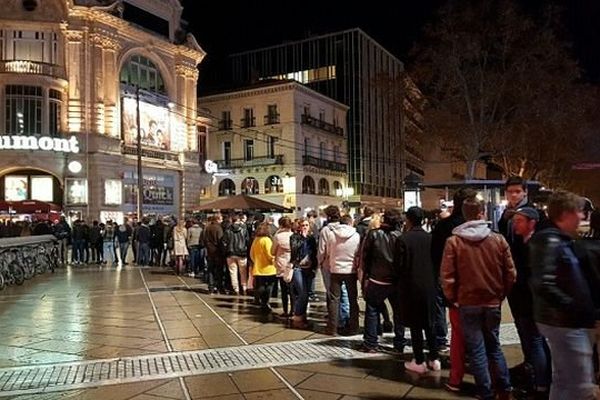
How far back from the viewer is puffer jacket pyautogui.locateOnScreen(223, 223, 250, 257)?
1170cm

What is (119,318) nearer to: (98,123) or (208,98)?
(98,123)

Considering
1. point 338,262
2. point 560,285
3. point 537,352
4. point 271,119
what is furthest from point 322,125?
point 560,285

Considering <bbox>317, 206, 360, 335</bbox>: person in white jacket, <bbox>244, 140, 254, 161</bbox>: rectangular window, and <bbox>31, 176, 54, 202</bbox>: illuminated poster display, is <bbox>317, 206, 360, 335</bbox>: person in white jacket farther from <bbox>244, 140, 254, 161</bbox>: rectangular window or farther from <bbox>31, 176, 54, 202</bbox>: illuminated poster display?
<bbox>244, 140, 254, 161</bbox>: rectangular window

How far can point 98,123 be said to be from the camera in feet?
113

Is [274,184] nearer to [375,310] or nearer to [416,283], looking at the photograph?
[375,310]

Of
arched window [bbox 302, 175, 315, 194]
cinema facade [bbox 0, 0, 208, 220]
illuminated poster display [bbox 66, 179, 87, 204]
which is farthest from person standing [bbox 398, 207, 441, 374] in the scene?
arched window [bbox 302, 175, 315, 194]

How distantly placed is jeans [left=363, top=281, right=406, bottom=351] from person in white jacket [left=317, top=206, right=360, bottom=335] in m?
0.79

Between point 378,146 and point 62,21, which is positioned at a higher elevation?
point 62,21

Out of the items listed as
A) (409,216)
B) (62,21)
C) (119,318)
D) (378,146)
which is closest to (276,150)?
(378,146)

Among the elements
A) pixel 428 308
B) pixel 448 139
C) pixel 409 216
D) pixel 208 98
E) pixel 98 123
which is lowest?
pixel 428 308

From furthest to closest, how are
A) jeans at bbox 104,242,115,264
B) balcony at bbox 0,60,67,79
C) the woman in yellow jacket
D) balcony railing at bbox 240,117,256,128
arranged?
balcony railing at bbox 240,117,256,128
balcony at bbox 0,60,67,79
jeans at bbox 104,242,115,264
the woman in yellow jacket

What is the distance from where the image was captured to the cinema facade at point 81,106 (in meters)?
32.2

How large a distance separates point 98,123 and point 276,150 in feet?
61.4

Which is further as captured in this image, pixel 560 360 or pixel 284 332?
pixel 284 332
